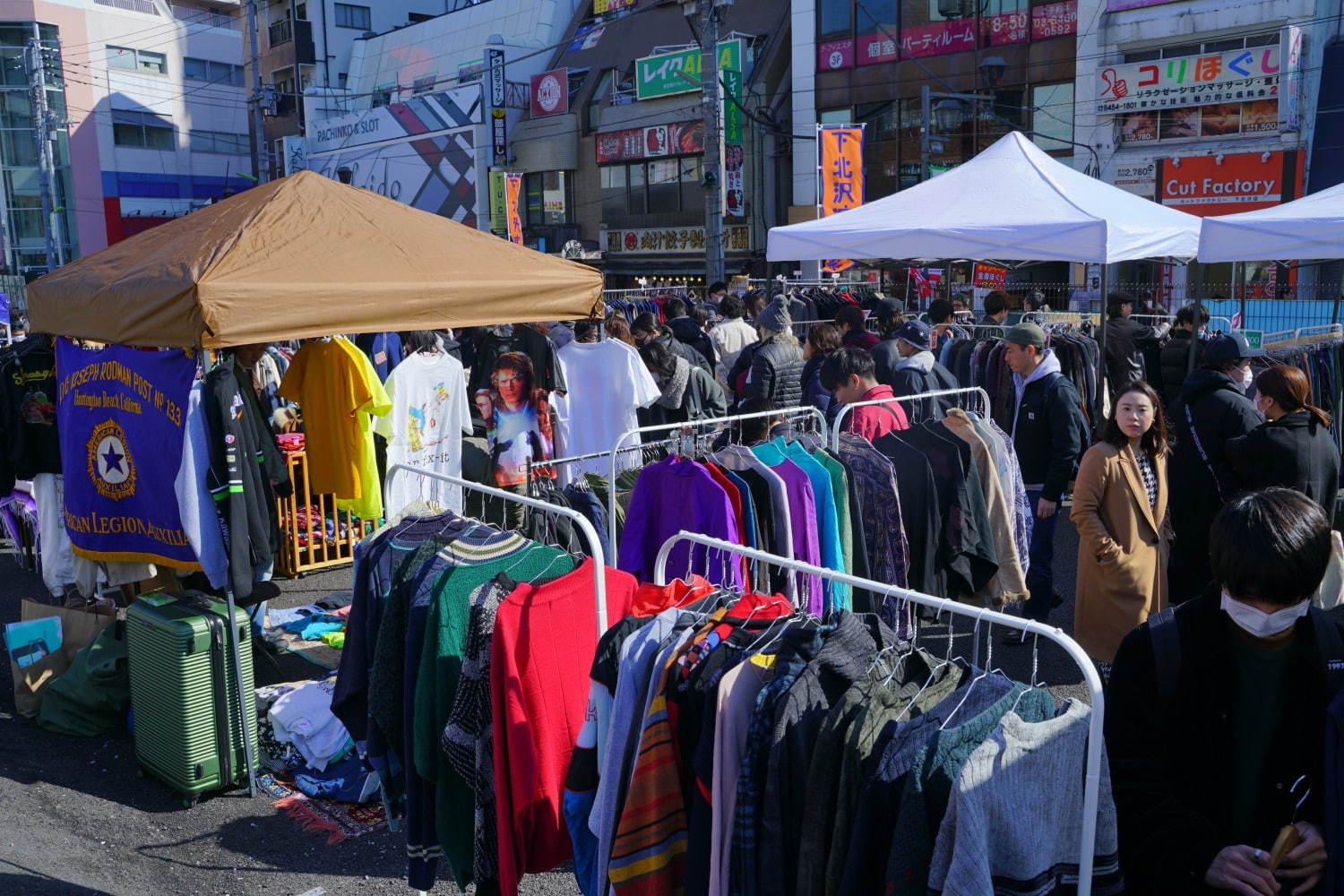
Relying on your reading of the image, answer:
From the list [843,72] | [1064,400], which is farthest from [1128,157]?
[1064,400]

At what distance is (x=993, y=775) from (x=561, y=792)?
1446mm

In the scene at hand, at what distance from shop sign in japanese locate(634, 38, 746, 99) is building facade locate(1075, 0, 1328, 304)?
30.5 feet

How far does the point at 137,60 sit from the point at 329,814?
54792 millimetres

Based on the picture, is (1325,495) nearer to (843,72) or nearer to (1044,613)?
(1044,613)

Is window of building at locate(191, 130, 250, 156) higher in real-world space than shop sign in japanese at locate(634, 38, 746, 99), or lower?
higher

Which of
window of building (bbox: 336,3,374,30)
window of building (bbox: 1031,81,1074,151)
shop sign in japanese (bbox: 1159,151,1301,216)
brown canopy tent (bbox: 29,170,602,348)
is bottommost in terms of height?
brown canopy tent (bbox: 29,170,602,348)

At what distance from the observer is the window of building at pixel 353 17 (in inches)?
1734

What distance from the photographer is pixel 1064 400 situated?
609 cm

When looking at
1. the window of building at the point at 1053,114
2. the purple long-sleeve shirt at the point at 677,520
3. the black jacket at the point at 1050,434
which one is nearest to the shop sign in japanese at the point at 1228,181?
the window of building at the point at 1053,114

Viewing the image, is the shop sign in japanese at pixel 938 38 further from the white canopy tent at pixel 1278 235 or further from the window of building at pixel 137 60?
the window of building at pixel 137 60

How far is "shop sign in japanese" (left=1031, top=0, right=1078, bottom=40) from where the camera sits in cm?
2227

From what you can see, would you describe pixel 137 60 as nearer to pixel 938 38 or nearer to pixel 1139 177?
pixel 938 38

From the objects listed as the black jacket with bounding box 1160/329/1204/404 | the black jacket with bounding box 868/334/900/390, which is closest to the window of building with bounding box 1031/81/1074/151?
the black jacket with bounding box 1160/329/1204/404

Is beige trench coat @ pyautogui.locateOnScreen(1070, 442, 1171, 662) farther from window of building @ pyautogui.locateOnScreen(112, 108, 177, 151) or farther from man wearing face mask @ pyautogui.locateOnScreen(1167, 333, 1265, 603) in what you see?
window of building @ pyautogui.locateOnScreen(112, 108, 177, 151)
